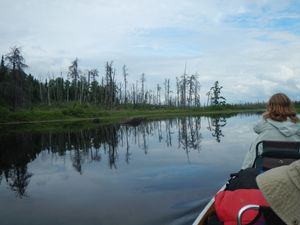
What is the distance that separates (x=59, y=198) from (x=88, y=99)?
79359mm

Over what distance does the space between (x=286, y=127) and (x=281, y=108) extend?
0.28m

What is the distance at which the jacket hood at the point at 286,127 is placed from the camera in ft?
17.0

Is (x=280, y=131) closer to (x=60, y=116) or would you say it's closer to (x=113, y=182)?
(x=113, y=182)

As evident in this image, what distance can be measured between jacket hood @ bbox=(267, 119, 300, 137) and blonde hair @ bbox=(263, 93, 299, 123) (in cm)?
7

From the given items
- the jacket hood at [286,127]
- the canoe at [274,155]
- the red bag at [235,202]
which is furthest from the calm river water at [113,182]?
the red bag at [235,202]

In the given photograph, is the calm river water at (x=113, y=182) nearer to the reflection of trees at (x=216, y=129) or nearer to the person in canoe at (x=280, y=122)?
the person in canoe at (x=280, y=122)

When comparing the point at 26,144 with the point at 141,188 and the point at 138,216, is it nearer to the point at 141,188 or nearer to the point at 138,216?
the point at 141,188

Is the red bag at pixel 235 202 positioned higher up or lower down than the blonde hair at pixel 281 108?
lower down

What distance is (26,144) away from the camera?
77.0 ft

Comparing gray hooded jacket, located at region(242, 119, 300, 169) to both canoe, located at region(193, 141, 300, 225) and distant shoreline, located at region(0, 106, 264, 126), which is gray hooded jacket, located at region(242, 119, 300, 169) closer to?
canoe, located at region(193, 141, 300, 225)

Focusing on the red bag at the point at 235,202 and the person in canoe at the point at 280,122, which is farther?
the person in canoe at the point at 280,122

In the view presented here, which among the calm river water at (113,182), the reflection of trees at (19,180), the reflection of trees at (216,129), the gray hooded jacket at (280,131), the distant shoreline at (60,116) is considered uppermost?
the gray hooded jacket at (280,131)

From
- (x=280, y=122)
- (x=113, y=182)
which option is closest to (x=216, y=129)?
(x=113, y=182)

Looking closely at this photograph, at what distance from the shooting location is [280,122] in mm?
5238
